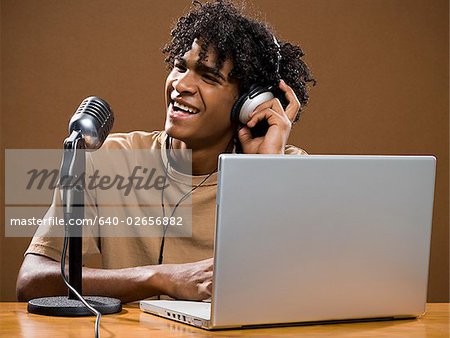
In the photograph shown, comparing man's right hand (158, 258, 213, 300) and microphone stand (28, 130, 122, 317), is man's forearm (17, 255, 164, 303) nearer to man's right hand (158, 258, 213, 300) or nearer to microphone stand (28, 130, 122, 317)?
man's right hand (158, 258, 213, 300)

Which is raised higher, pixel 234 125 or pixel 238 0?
pixel 238 0

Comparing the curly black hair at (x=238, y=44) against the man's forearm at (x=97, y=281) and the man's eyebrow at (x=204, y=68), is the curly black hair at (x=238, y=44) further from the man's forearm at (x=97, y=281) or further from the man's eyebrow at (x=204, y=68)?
the man's forearm at (x=97, y=281)

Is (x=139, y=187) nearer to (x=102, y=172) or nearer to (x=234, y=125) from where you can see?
(x=102, y=172)

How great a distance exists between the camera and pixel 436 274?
3348mm

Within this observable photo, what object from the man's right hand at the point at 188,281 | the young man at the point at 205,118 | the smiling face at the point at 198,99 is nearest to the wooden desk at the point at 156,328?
the man's right hand at the point at 188,281

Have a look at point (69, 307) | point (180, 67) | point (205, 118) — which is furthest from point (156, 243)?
point (69, 307)

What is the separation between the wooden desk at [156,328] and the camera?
1.16 meters

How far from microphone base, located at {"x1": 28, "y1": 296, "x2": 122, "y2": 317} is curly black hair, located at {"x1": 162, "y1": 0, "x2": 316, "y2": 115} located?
75cm

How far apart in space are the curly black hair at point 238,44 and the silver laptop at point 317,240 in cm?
79

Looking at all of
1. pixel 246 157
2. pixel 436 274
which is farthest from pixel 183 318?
pixel 436 274

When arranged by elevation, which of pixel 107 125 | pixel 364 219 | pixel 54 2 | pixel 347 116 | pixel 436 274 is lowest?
pixel 436 274

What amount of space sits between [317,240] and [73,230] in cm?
37

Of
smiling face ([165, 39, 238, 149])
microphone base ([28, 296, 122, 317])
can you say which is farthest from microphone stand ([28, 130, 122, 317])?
smiling face ([165, 39, 238, 149])

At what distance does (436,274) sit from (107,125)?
231 cm
